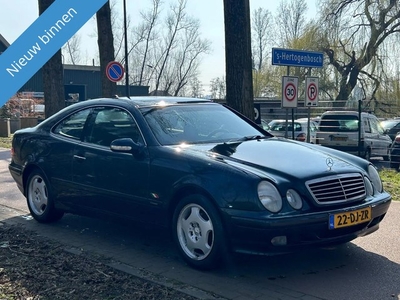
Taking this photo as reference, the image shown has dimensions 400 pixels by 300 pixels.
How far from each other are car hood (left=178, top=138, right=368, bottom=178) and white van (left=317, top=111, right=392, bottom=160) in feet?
40.8

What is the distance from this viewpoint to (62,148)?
22.3 ft

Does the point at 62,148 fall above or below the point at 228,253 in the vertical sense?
above

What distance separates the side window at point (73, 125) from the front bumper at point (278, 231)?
2.68m

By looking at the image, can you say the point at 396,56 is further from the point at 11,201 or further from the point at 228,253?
the point at 228,253

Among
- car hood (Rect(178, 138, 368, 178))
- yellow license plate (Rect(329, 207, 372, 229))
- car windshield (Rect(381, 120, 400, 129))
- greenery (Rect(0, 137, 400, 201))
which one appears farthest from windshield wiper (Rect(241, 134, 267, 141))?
car windshield (Rect(381, 120, 400, 129))

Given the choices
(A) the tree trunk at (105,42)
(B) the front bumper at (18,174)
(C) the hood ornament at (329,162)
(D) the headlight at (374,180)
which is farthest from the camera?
(A) the tree trunk at (105,42)

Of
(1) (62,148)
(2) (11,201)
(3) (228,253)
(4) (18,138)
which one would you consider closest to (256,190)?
(3) (228,253)

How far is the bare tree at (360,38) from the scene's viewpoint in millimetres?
30906

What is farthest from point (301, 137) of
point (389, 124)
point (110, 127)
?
point (110, 127)

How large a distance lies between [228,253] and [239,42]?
19.9 ft

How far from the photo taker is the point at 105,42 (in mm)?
17484

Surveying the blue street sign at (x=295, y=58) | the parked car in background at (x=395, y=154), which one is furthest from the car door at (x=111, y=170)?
the parked car in background at (x=395, y=154)

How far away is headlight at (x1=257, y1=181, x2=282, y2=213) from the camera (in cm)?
469

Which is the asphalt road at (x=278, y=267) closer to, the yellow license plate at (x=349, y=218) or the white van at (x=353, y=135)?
the yellow license plate at (x=349, y=218)
